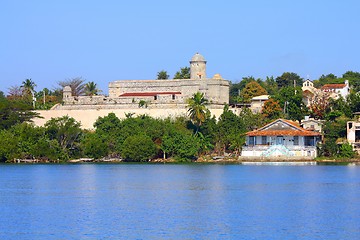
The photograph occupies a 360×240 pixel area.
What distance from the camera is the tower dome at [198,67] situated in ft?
234

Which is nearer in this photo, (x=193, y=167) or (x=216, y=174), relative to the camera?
(x=216, y=174)

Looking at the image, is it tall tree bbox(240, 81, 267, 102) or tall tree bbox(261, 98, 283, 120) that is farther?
tall tree bbox(240, 81, 267, 102)

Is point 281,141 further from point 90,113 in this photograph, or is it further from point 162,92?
point 90,113

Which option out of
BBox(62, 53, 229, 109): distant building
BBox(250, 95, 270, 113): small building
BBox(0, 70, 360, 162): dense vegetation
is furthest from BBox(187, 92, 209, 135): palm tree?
BBox(250, 95, 270, 113): small building

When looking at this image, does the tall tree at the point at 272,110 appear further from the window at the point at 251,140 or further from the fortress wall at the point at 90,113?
the fortress wall at the point at 90,113

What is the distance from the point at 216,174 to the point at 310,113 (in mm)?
20129

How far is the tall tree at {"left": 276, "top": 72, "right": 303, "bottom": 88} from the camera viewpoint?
93.3m

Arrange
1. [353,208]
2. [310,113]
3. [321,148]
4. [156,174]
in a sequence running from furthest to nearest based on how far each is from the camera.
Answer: [310,113] → [321,148] → [156,174] → [353,208]

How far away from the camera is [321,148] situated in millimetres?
61688

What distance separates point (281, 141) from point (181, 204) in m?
29.0

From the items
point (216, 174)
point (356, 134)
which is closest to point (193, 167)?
point (216, 174)

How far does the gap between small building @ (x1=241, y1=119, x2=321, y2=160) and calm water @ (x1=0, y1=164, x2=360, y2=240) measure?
877 centimetres

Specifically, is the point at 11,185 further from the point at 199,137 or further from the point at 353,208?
the point at 199,137

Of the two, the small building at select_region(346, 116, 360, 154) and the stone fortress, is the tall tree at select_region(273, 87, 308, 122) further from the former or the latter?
the small building at select_region(346, 116, 360, 154)
